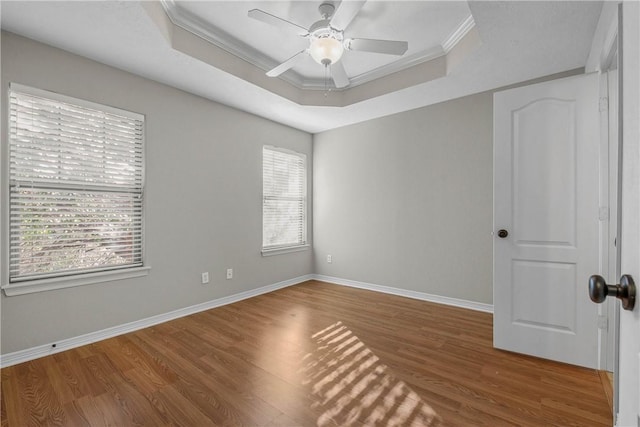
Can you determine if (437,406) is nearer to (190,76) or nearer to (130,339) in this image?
(130,339)

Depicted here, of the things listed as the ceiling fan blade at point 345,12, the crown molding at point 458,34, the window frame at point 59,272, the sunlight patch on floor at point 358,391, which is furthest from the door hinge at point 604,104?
the window frame at point 59,272

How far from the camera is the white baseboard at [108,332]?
218 centimetres

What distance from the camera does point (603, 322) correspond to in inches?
79.5

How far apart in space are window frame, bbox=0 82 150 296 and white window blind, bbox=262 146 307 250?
159cm

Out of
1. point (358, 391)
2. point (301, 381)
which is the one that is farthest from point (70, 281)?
point (358, 391)

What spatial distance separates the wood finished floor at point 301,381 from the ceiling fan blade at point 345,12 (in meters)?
2.46

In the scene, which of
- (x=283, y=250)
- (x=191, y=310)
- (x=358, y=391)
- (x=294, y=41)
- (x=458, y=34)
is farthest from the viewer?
(x=283, y=250)

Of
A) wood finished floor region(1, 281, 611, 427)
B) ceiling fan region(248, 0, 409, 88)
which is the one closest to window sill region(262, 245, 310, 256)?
wood finished floor region(1, 281, 611, 427)

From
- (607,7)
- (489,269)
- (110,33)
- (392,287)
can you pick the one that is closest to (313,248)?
(392,287)

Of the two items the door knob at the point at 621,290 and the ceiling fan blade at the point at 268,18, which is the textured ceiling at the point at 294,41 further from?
the door knob at the point at 621,290

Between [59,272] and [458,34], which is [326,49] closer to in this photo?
[458,34]

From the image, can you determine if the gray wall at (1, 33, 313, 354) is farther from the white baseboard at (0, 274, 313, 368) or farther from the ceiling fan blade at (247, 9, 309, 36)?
the ceiling fan blade at (247, 9, 309, 36)

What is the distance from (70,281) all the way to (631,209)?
3342 mm

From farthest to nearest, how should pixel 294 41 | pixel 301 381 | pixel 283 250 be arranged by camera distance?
pixel 283 250 → pixel 294 41 → pixel 301 381
